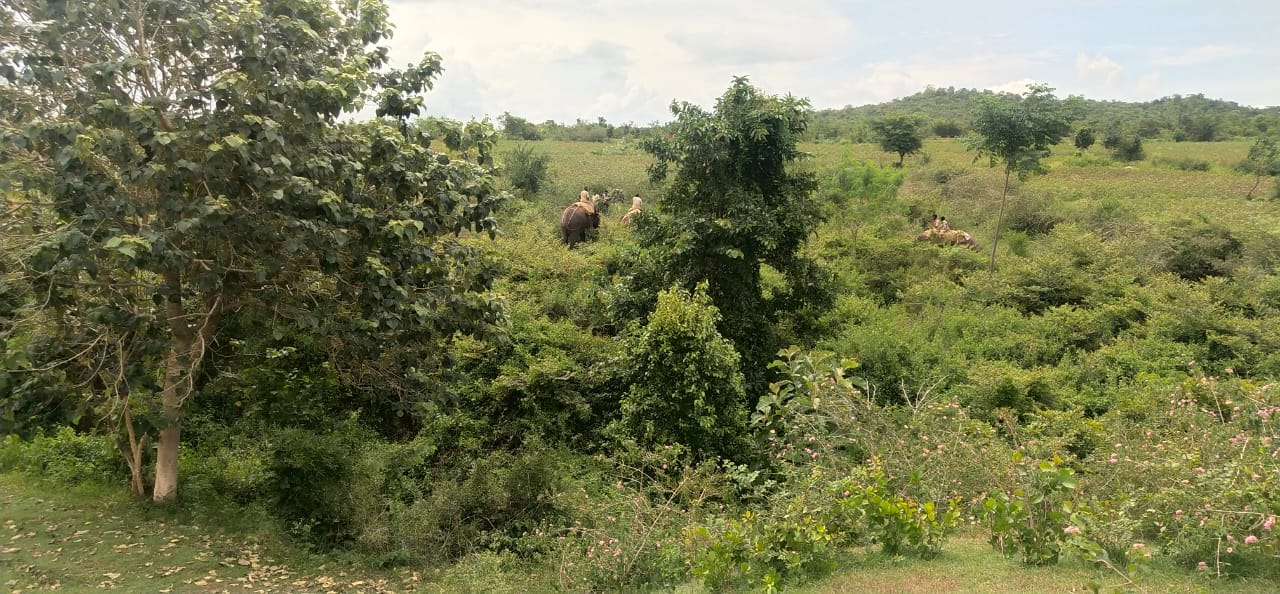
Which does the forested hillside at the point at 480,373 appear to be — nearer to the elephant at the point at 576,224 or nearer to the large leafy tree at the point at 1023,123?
the large leafy tree at the point at 1023,123

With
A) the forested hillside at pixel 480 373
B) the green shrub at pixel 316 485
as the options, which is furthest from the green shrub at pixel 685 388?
the green shrub at pixel 316 485

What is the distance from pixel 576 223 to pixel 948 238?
7925mm

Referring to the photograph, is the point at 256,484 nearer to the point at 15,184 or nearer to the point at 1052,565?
the point at 15,184

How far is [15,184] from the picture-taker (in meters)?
4.72

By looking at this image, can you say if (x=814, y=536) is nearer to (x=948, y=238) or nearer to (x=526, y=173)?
(x=948, y=238)

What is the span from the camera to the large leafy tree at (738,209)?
28.2 feet

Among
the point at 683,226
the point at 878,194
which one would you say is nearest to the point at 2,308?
the point at 683,226

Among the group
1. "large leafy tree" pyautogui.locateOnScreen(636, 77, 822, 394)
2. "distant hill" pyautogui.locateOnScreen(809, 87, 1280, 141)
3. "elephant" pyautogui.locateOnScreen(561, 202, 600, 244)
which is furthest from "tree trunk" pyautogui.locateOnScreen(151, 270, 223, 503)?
"distant hill" pyautogui.locateOnScreen(809, 87, 1280, 141)

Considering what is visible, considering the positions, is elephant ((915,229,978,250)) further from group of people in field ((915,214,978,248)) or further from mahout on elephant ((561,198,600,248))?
mahout on elephant ((561,198,600,248))

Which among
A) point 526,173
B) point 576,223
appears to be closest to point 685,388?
point 576,223

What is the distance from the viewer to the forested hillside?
455cm

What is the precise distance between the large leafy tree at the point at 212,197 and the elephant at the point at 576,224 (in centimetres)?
808

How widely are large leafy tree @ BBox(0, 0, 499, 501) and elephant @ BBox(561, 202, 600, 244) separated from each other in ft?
26.5

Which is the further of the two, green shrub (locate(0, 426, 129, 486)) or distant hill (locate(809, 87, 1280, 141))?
distant hill (locate(809, 87, 1280, 141))
